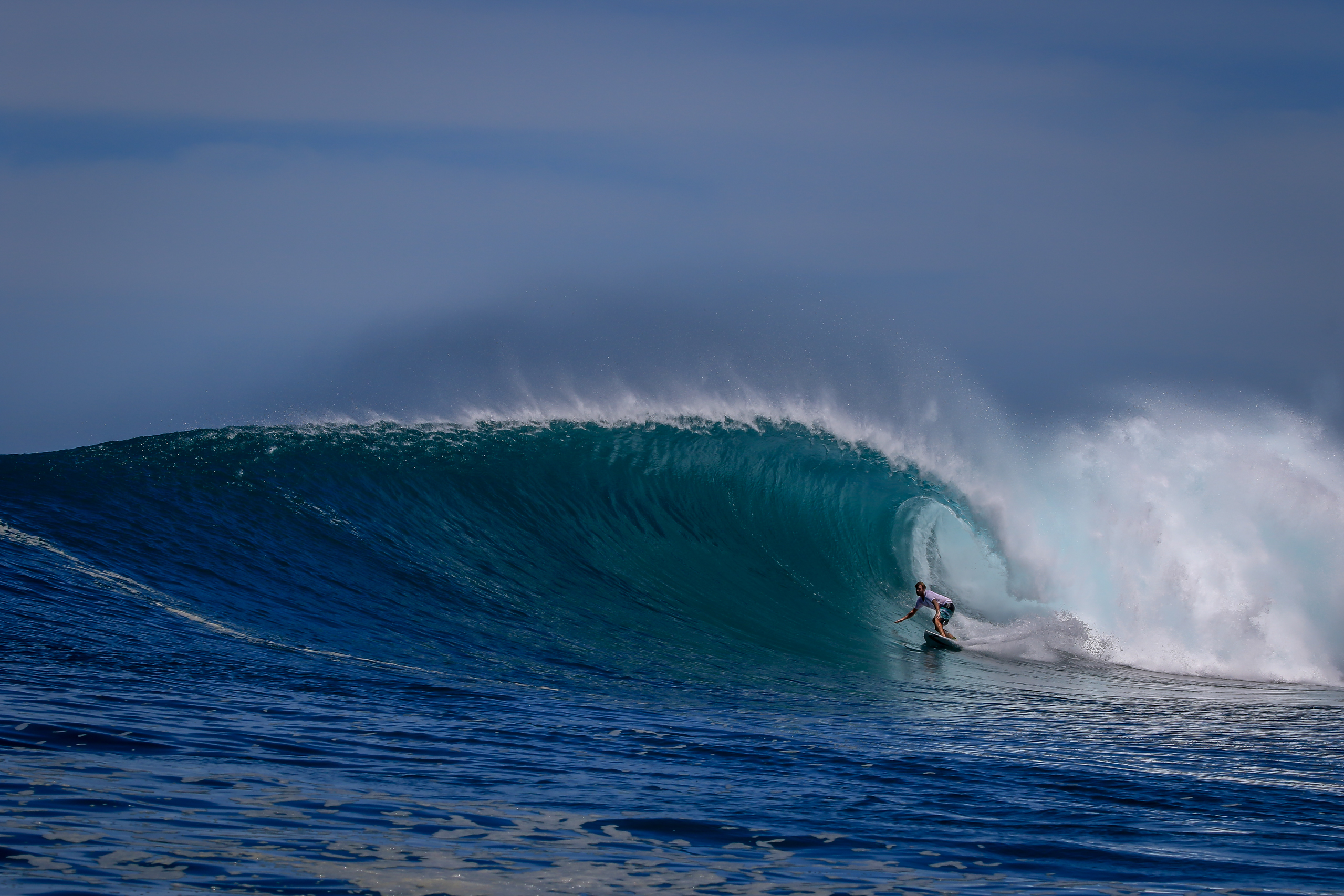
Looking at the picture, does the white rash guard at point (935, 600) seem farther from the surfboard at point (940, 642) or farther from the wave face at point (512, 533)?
the wave face at point (512, 533)

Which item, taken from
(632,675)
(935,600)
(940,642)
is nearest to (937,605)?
(935,600)

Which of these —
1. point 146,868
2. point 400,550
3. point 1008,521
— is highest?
point 1008,521

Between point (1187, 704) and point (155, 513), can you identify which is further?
point (155, 513)

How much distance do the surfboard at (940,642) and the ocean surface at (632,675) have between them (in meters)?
0.43

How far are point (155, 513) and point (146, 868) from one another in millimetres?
8344

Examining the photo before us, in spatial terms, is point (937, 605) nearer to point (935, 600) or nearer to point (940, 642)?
point (935, 600)

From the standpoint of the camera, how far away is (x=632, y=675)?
9.09 meters

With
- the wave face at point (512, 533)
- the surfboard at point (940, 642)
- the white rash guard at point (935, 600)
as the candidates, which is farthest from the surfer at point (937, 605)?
the wave face at point (512, 533)

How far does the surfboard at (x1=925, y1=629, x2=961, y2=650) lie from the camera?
483 inches

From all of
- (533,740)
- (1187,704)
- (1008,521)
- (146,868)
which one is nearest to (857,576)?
(1008,521)

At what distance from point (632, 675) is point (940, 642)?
15.3 feet

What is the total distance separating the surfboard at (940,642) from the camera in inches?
483

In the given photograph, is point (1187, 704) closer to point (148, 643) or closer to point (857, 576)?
point (857, 576)

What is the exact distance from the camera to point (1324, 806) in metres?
5.49
